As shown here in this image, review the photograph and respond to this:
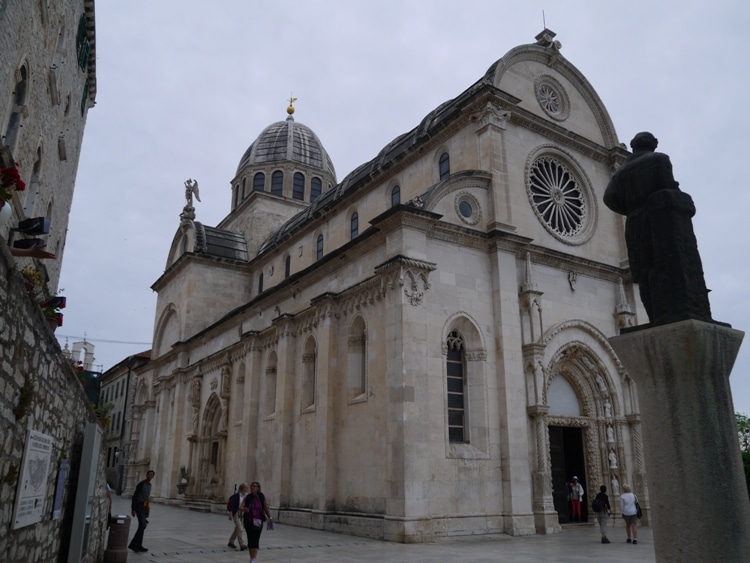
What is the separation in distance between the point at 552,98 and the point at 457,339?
40.5ft

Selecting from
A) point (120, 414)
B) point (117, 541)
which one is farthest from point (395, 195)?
point (120, 414)

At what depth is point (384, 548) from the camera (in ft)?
52.0

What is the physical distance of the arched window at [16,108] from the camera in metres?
14.3

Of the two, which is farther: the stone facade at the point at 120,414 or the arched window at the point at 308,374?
the stone facade at the point at 120,414

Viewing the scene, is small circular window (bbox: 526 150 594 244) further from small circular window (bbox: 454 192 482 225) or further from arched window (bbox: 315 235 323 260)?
arched window (bbox: 315 235 323 260)

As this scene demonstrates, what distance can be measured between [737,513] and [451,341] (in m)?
14.0

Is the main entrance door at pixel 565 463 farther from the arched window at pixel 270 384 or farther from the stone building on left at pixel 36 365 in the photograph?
the stone building on left at pixel 36 365

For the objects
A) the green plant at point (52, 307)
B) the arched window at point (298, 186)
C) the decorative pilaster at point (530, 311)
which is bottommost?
the green plant at point (52, 307)

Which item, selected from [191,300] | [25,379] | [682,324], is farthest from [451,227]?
[191,300]

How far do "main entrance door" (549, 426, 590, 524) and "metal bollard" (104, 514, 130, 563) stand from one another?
47.5 feet

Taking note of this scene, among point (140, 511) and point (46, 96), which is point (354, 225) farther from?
point (140, 511)

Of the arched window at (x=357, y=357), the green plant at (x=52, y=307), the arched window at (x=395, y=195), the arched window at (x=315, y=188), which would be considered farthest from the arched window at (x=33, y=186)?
the arched window at (x=315, y=188)

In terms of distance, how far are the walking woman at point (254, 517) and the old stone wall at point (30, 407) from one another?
4.46 metres

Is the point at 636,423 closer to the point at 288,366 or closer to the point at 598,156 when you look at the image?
the point at 598,156
